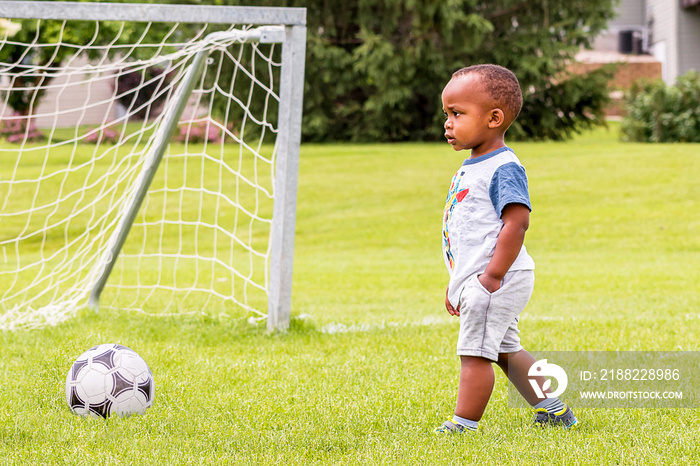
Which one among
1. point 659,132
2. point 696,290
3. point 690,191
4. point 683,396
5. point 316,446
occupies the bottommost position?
point 659,132

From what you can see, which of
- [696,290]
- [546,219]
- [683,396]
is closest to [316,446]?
[683,396]

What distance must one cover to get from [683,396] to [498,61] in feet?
66.4

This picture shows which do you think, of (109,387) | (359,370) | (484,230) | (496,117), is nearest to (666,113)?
(359,370)

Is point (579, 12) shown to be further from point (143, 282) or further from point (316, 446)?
point (316, 446)

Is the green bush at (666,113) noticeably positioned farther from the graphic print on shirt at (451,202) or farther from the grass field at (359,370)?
the graphic print on shirt at (451,202)

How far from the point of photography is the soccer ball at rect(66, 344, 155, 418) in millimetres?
3326

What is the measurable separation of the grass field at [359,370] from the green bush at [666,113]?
465 inches

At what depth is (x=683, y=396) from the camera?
11.7 feet

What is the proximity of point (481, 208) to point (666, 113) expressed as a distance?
72.4 ft

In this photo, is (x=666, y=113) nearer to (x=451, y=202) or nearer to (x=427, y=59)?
(x=427, y=59)

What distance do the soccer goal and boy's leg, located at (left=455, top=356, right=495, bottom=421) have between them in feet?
7.92

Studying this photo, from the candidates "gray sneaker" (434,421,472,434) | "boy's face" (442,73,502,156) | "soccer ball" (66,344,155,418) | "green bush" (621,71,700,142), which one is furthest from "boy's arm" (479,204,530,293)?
"green bush" (621,71,700,142)

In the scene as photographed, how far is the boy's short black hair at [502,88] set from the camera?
2.91 meters

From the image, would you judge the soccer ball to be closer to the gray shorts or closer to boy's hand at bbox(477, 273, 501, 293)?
the gray shorts
